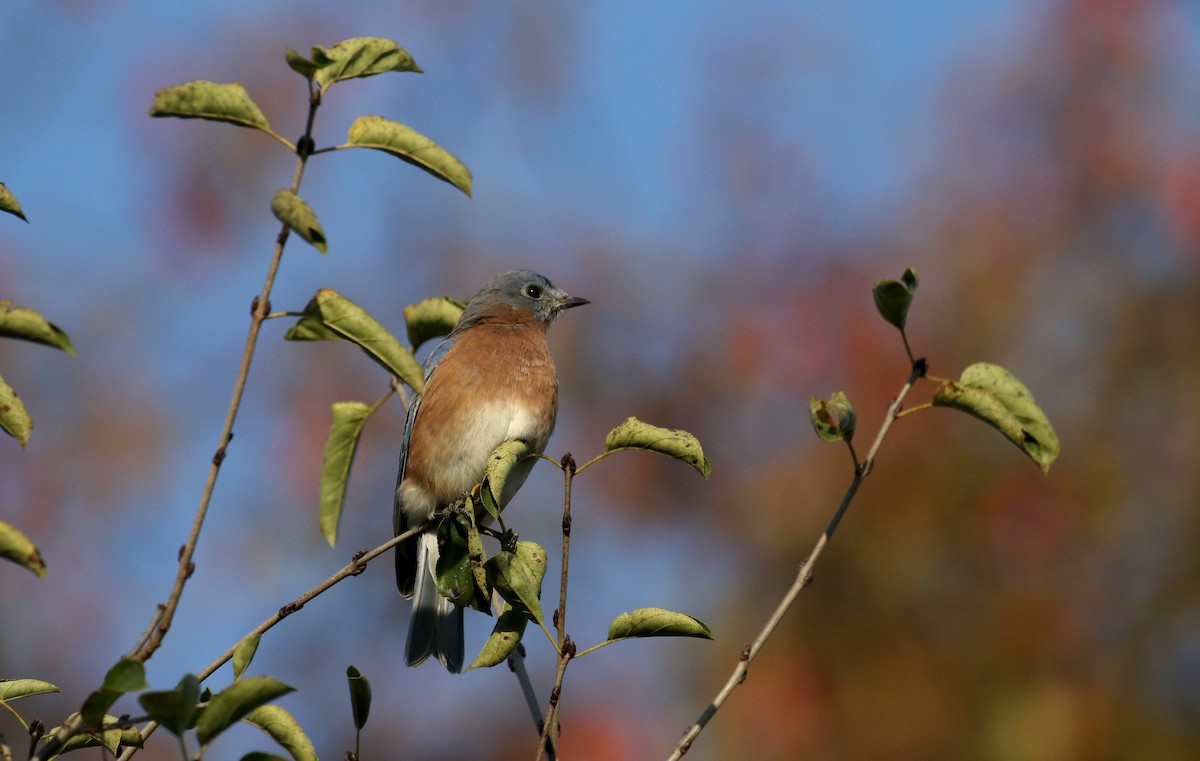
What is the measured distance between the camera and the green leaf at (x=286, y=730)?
2.28m

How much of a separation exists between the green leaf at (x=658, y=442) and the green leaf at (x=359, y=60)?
91 centimetres

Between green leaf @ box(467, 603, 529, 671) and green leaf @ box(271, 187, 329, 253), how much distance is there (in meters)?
0.95

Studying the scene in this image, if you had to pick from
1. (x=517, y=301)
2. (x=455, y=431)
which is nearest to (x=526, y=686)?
(x=455, y=431)

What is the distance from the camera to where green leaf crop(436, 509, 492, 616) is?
9.62 ft

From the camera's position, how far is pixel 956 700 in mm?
7102

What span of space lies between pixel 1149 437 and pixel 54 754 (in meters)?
7.28

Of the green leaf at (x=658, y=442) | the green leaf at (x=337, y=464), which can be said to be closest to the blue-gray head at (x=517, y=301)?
the green leaf at (x=337, y=464)

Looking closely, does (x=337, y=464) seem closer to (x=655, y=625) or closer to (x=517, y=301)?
(x=655, y=625)

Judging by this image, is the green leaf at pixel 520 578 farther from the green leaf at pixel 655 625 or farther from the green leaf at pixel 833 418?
the green leaf at pixel 833 418

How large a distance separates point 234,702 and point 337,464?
1.36 meters

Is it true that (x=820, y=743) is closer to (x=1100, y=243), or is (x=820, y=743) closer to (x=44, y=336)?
(x=1100, y=243)

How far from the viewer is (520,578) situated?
2557 millimetres

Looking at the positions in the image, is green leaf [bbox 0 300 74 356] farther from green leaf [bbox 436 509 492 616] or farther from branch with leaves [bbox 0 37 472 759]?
green leaf [bbox 436 509 492 616]

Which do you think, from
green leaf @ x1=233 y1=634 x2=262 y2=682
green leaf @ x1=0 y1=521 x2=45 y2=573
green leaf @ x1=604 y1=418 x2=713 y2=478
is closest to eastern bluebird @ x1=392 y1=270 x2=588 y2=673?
green leaf @ x1=604 y1=418 x2=713 y2=478
